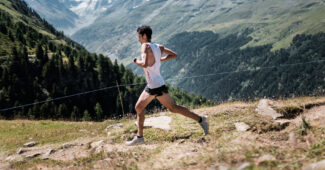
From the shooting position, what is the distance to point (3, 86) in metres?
95.9

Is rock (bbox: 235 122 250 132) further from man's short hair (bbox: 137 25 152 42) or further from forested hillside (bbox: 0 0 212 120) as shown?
forested hillside (bbox: 0 0 212 120)

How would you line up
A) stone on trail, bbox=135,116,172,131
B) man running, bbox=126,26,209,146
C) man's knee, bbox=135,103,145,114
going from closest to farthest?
man running, bbox=126,26,209,146
man's knee, bbox=135,103,145,114
stone on trail, bbox=135,116,172,131

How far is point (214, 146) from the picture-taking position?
7.63 meters

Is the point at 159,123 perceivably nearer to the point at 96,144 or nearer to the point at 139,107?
the point at 96,144

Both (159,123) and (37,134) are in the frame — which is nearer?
(159,123)

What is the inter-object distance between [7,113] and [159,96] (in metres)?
94.5

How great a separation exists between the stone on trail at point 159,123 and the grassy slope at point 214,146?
0.34 m

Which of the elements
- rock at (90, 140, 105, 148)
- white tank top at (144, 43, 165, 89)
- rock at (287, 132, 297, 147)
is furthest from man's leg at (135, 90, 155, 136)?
rock at (287, 132, 297, 147)

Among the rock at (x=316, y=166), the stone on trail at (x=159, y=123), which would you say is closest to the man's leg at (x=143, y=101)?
the stone on trail at (x=159, y=123)

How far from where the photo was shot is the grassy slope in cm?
584

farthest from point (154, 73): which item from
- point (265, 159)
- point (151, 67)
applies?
point (265, 159)

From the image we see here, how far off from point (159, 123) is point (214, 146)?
467 cm

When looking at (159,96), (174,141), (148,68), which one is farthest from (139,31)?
(174,141)

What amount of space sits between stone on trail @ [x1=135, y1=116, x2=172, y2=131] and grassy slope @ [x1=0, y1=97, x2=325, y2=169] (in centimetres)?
34
